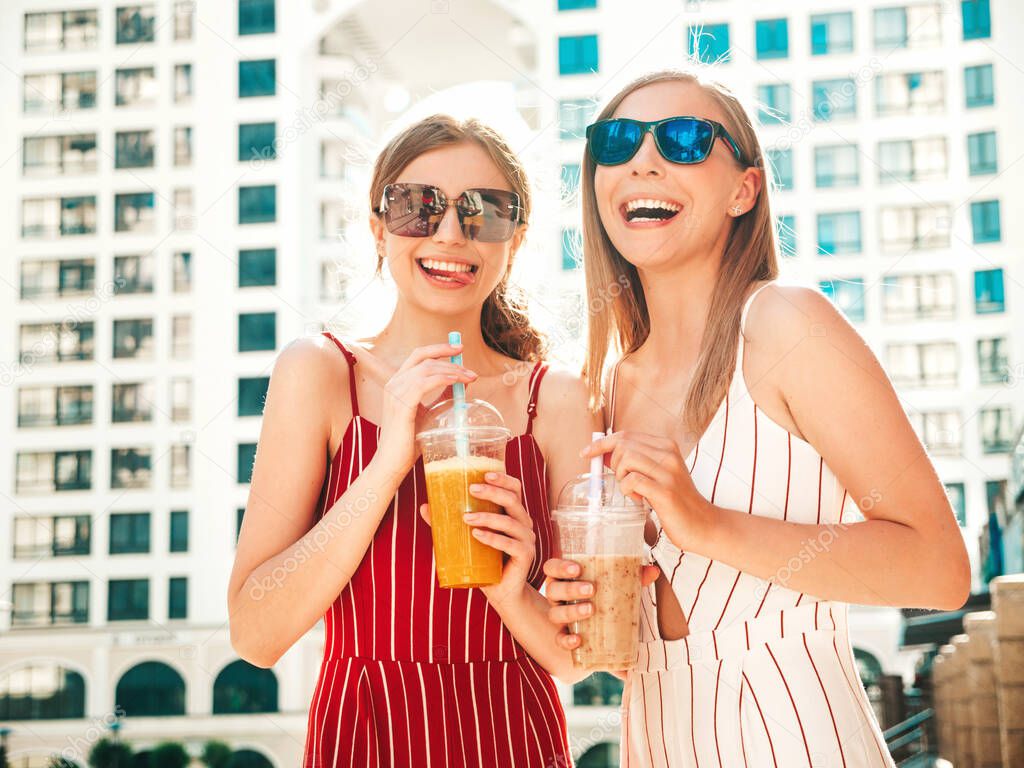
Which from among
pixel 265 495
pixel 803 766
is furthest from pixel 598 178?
pixel 803 766

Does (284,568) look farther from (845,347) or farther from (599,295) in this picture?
(845,347)

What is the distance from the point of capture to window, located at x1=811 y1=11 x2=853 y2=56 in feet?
115

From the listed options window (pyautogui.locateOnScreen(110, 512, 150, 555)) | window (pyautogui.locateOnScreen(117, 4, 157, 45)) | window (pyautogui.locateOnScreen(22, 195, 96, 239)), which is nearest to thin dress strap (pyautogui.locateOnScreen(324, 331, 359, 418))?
window (pyautogui.locateOnScreen(110, 512, 150, 555))

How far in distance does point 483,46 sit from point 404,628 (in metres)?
40.3

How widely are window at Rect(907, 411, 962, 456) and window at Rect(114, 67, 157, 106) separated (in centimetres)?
2654

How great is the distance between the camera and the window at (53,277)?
38.5 m

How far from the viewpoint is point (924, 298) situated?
34219 millimetres

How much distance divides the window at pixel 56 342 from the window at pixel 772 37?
23.1 meters

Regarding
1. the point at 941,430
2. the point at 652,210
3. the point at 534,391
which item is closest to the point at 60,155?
the point at 941,430

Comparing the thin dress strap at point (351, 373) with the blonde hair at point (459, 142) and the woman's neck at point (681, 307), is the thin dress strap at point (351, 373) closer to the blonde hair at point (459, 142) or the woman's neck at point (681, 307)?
the blonde hair at point (459, 142)

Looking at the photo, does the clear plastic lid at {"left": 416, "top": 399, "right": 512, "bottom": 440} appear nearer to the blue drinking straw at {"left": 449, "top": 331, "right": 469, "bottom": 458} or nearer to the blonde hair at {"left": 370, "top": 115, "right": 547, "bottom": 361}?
the blue drinking straw at {"left": 449, "top": 331, "right": 469, "bottom": 458}

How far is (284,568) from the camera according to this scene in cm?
243

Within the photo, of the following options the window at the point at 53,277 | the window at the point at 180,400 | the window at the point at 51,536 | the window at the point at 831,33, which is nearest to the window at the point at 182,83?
the window at the point at 53,277

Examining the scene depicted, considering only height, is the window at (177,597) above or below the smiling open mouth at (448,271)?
above
